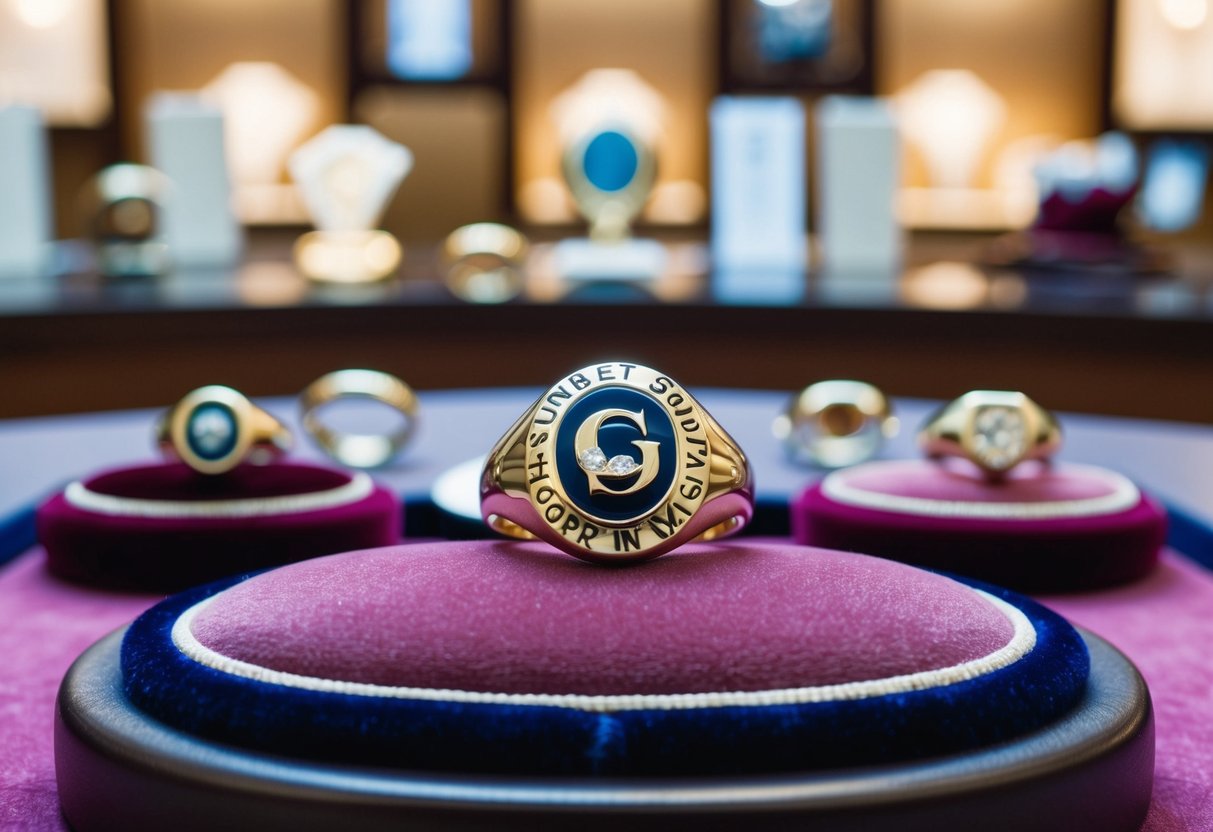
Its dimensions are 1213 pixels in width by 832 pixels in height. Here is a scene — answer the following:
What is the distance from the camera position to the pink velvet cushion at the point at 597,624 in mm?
491

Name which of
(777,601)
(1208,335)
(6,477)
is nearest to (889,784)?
(777,601)

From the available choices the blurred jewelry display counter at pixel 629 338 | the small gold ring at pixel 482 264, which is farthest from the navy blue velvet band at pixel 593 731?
the small gold ring at pixel 482 264

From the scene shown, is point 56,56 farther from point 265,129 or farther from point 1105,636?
point 1105,636

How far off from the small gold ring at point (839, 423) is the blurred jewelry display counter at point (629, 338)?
3.14 feet

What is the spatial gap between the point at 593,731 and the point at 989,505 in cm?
46

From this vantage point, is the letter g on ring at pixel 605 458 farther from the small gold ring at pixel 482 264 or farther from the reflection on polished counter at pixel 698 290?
the small gold ring at pixel 482 264

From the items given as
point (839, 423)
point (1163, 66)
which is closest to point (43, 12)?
point (1163, 66)

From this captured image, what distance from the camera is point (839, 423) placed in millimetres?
1160

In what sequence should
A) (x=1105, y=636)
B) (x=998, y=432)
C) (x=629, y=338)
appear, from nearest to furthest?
(x=1105, y=636) < (x=998, y=432) < (x=629, y=338)

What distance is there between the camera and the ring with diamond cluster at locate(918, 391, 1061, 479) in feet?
2.96

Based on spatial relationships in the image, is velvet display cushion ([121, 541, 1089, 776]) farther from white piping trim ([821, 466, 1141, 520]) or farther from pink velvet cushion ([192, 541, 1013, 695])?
white piping trim ([821, 466, 1141, 520])

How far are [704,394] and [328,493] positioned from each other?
2.89 feet

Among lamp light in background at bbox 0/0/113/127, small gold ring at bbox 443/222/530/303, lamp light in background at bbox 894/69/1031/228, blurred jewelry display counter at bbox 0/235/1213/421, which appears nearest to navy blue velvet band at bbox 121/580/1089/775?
blurred jewelry display counter at bbox 0/235/1213/421

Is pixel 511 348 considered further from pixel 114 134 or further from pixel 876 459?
pixel 114 134
